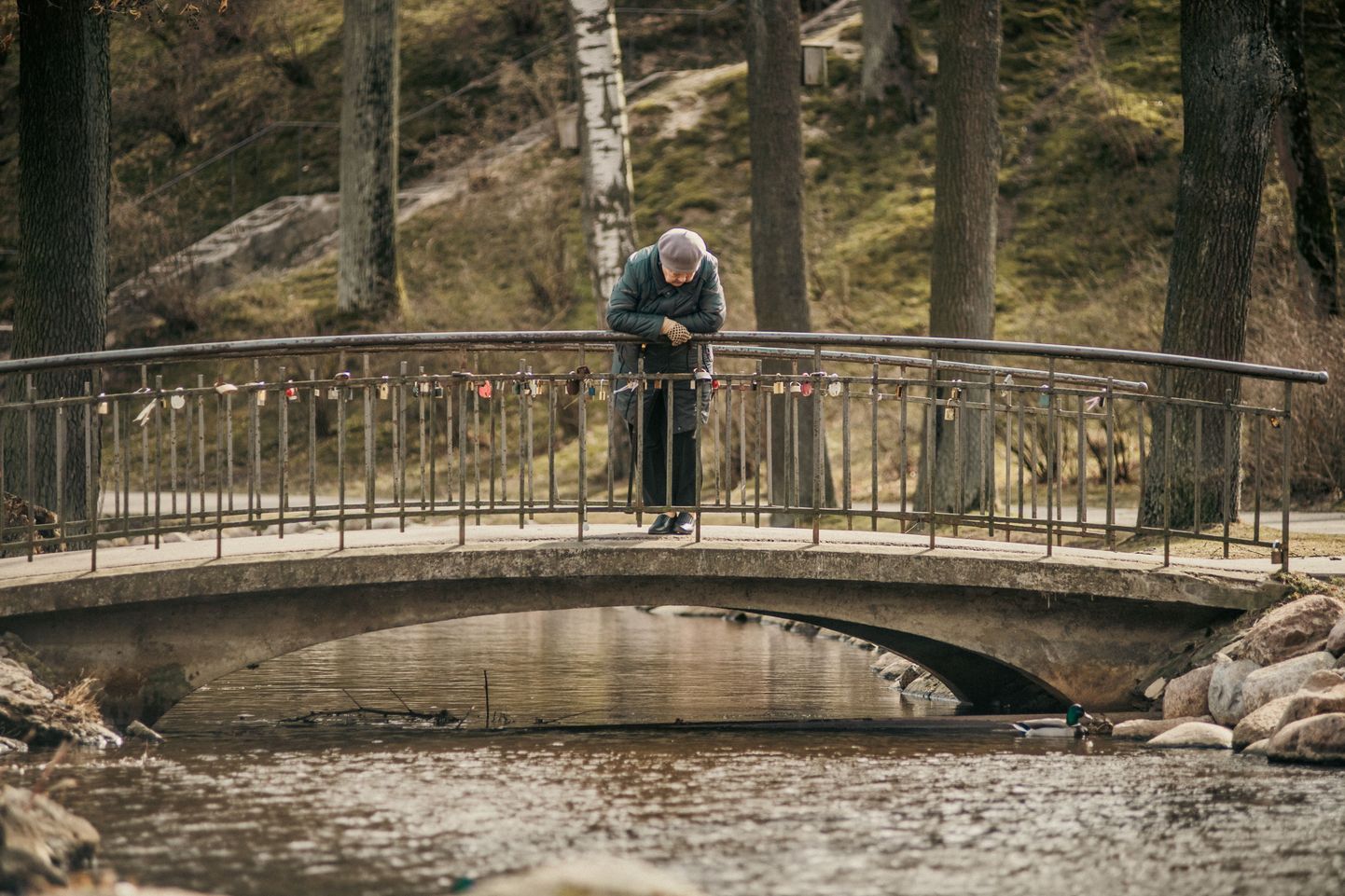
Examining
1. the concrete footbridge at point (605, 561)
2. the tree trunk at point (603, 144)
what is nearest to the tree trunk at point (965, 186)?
the concrete footbridge at point (605, 561)

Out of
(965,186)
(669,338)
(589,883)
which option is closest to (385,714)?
(669,338)

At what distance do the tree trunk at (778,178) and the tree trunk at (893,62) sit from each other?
11998mm

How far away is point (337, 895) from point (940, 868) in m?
2.07

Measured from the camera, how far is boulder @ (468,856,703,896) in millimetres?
5273

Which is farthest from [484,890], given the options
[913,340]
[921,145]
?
[921,145]

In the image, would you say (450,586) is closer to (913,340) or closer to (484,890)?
(913,340)

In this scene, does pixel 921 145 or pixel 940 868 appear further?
pixel 921 145

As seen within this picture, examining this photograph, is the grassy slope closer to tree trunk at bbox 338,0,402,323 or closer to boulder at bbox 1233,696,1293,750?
tree trunk at bbox 338,0,402,323

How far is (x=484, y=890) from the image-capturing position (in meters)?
5.39

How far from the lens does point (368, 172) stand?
25.1 m

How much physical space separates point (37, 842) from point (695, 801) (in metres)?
2.75

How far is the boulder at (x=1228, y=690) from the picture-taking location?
9.30 metres

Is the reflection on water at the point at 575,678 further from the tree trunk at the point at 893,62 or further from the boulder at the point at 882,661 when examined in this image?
the tree trunk at the point at 893,62

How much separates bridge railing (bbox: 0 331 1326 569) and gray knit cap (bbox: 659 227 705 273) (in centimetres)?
48
